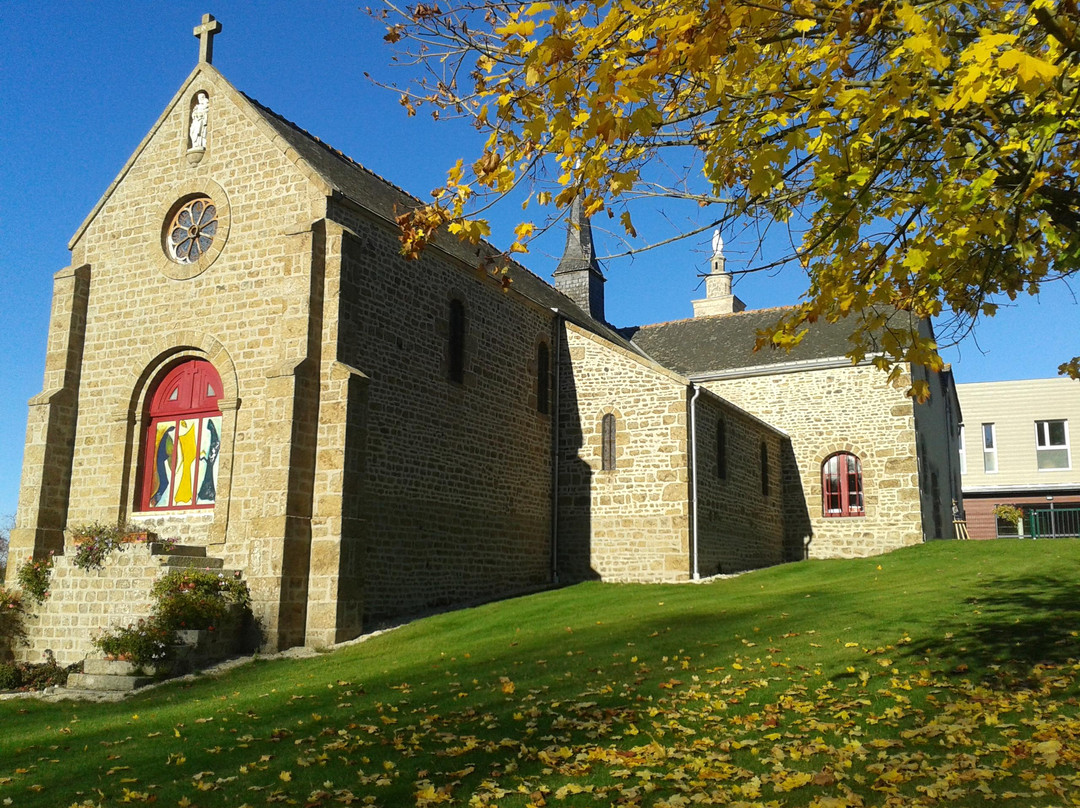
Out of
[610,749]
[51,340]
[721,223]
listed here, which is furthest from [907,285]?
[51,340]

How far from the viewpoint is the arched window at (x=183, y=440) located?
614 inches

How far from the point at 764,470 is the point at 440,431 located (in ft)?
35.5

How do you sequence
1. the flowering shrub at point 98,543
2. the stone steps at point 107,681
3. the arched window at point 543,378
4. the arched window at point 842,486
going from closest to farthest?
1. the stone steps at point 107,681
2. the flowering shrub at point 98,543
3. the arched window at point 543,378
4. the arched window at point 842,486

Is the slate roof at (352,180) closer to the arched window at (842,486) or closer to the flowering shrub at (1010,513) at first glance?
the arched window at (842,486)

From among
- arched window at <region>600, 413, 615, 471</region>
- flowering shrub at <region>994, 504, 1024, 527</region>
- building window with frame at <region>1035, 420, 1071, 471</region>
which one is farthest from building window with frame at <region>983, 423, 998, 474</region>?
arched window at <region>600, 413, 615, 471</region>

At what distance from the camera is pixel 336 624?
45.3 ft

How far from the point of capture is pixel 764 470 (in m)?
24.6

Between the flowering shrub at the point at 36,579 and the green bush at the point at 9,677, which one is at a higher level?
the flowering shrub at the point at 36,579

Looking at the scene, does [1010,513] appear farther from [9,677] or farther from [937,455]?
[9,677]

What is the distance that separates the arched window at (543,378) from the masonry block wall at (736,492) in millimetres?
3539

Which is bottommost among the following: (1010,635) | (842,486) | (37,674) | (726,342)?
(37,674)

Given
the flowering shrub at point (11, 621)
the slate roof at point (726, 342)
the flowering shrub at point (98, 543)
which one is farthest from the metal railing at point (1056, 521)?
the flowering shrub at point (11, 621)

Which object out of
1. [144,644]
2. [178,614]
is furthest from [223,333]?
[144,644]

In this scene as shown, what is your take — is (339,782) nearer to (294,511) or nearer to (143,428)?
(294,511)
